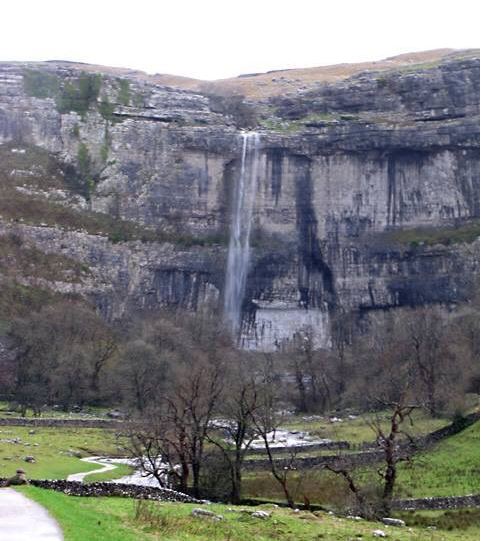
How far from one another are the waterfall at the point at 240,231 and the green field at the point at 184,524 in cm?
7608

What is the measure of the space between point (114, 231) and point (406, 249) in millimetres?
35943

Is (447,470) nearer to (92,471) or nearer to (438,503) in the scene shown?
(438,503)

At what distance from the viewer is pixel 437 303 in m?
98.4

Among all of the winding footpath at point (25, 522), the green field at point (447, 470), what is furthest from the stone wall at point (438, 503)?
the winding footpath at point (25, 522)

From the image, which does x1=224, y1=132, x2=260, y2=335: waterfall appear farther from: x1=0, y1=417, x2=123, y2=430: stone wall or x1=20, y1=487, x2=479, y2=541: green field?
x1=20, y1=487, x2=479, y2=541: green field

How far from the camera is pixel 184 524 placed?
72.4 feet

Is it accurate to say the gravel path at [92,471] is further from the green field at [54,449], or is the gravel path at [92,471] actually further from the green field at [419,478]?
the green field at [419,478]

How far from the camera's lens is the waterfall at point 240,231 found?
340ft

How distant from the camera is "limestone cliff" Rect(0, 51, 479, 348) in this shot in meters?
102

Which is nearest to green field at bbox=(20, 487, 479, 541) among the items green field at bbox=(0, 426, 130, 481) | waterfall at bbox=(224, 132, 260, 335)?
green field at bbox=(0, 426, 130, 481)

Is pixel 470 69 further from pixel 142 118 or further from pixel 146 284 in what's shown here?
pixel 146 284

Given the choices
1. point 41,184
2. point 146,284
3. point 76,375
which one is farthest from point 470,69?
point 76,375

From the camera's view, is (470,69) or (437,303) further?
(470,69)

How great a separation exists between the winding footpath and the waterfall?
81.4 m
